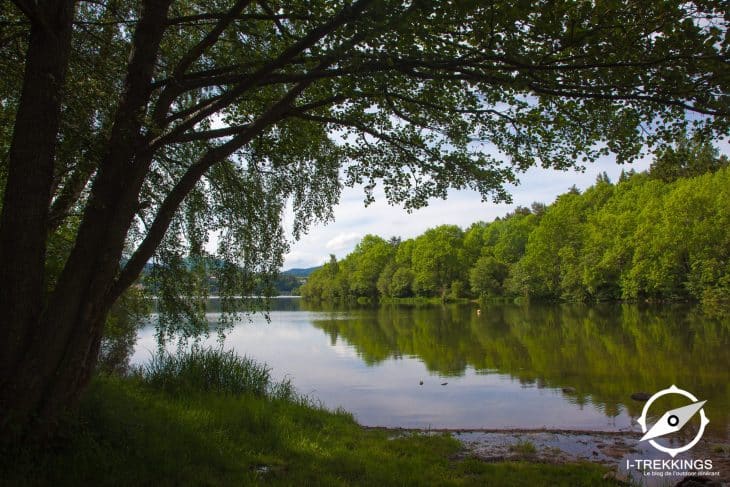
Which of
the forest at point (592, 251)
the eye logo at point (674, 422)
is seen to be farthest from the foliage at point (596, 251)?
the eye logo at point (674, 422)

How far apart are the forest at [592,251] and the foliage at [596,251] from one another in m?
0.12

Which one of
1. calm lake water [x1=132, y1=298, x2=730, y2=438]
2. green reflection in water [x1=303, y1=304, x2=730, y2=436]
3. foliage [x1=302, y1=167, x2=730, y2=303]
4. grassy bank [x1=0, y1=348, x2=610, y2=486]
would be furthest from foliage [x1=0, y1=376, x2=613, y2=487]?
foliage [x1=302, y1=167, x2=730, y2=303]

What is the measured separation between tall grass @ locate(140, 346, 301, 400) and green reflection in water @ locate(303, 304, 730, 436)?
885 cm

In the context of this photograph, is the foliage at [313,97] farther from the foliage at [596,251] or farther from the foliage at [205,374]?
the foliage at [596,251]

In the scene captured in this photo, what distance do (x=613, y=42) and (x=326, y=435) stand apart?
7062 millimetres

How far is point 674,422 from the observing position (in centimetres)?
1278

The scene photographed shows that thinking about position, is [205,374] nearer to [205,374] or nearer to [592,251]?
[205,374]

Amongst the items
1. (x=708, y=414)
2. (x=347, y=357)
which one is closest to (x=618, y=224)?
(x=347, y=357)

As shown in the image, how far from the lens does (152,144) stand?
655 cm

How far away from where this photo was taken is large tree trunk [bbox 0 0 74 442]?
5.69 meters

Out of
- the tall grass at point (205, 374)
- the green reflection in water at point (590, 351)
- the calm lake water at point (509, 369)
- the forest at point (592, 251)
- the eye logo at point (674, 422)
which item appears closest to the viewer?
the eye logo at point (674, 422)

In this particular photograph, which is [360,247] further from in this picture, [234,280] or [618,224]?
[234,280]

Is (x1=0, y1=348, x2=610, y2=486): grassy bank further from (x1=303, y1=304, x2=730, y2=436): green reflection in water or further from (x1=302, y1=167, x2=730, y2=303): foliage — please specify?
(x1=302, y1=167, x2=730, y2=303): foliage

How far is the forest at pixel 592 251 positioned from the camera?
4766 cm
